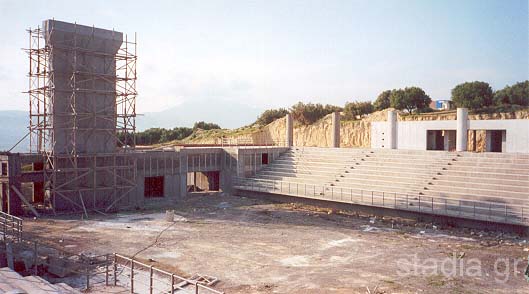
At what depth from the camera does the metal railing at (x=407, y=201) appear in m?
23.6

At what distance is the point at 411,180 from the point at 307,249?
43.4 feet

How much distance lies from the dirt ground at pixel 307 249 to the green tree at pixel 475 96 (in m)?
42.4

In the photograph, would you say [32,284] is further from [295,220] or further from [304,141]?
[304,141]

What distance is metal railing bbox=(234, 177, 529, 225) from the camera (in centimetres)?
2359

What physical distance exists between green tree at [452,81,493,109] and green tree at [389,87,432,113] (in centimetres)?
551

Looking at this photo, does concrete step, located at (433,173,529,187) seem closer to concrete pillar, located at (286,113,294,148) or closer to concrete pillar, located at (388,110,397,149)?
concrete pillar, located at (388,110,397,149)

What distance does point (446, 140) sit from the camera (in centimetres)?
3928

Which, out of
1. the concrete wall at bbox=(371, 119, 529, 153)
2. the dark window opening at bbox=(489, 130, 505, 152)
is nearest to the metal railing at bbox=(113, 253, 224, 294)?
the concrete wall at bbox=(371, 119, 529, 153)

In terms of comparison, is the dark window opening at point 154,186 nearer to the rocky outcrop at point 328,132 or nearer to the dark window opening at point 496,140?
the rocky outcrop at point 328,132

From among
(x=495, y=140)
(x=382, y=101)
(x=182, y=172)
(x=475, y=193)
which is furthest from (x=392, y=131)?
(x=382, y=101)

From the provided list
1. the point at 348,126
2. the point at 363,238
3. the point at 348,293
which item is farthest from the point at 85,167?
the point at 348,126

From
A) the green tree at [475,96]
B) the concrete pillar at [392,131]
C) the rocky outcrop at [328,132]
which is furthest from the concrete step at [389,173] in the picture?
the green tree at [475,96]

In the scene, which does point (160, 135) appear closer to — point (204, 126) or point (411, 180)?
point (204, 126)

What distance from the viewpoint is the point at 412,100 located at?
69.4 metres
